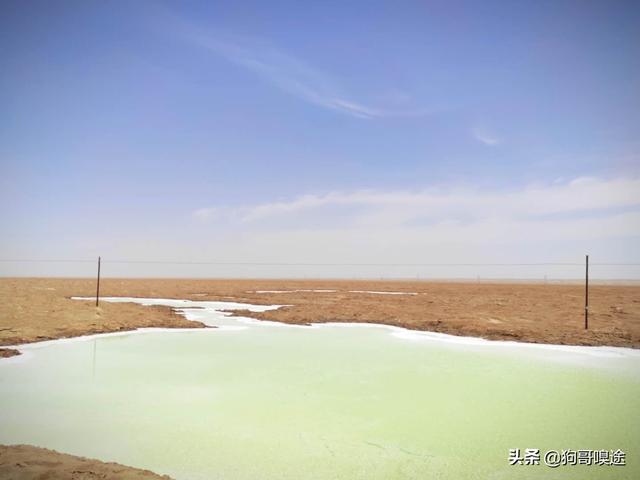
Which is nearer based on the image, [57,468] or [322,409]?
[57,468]

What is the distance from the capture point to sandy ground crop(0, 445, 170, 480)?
15.9 ft

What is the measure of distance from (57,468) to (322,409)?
447 centimetres

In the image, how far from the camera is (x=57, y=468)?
5027mm

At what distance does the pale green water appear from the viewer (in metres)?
5.77

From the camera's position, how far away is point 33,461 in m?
5.23

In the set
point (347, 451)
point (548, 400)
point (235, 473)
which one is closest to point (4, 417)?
point (235, 473)

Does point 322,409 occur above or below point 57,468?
below

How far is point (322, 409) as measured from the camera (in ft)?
26.2

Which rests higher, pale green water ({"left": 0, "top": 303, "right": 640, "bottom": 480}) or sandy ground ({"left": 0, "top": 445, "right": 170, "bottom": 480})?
sandy ground ({"left": 0, "top": 445, "right": 170, "bottom": 480})

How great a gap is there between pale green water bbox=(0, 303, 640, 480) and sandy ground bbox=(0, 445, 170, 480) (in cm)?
41

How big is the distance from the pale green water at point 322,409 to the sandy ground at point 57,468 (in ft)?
1.35

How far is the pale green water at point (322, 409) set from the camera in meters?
5.77

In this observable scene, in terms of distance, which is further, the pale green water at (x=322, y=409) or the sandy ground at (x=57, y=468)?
the pale green water at (x=322, y=409)

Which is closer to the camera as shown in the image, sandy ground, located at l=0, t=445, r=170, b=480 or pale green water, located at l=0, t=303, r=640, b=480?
sandy ground, located at l=0, t=445, r=170, b=480
